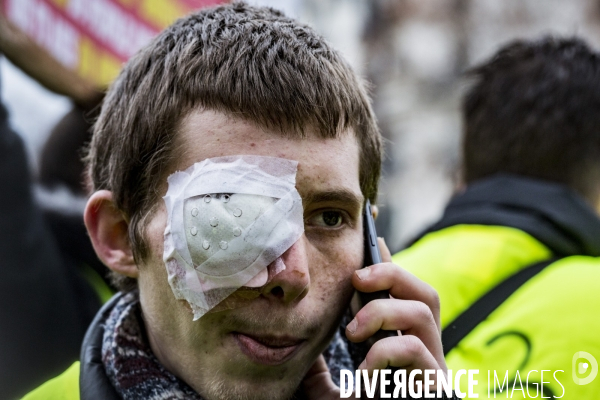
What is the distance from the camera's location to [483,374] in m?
2.23

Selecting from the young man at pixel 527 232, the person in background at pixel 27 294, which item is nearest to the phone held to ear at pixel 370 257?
the young man at pixel 527 232

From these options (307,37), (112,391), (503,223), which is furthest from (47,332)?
(503,223)

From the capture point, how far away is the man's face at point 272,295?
5.63 feet

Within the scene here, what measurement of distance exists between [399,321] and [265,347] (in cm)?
39

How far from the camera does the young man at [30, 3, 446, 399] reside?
5.54 ft

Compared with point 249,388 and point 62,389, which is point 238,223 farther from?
point 62,389

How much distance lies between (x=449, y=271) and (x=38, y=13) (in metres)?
2.61

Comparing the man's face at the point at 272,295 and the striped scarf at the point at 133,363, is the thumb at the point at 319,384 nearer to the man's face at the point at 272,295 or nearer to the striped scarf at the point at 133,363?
the striped scarf at the point at 133,363

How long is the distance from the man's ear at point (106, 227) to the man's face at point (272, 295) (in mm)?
159

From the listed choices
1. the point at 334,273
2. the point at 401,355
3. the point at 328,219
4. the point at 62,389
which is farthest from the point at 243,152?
the point at 62,389

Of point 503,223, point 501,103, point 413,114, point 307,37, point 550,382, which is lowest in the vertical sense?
point 413,114

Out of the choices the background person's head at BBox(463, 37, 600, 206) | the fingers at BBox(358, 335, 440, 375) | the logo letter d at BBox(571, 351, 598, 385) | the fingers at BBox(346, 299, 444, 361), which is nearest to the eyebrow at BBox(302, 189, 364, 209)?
the fingers at BBox(346, 299, 444, 361)

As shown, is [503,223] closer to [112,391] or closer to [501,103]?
[501,103]

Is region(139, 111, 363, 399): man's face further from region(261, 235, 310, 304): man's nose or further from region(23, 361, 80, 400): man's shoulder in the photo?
region(23, 361, 80, 400): man's shoulder
